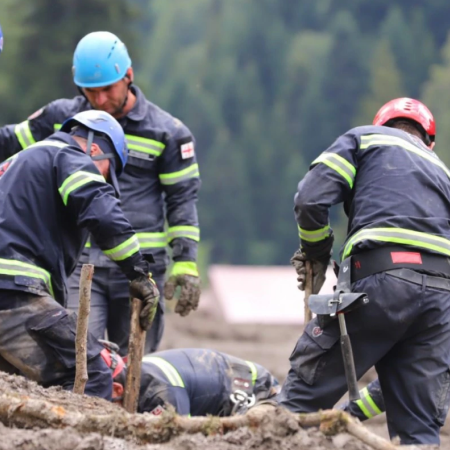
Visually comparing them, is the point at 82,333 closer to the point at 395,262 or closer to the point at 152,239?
the point at 395,262

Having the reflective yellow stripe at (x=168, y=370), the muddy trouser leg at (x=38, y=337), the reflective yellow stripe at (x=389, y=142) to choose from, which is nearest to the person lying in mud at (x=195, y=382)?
the reflective yellow stripe at (x=168, y=370)

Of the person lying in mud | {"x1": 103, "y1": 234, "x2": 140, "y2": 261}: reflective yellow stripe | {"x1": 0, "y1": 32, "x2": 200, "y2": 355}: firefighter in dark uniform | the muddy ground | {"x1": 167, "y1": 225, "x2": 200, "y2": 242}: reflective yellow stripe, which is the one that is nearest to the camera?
the muddy ground

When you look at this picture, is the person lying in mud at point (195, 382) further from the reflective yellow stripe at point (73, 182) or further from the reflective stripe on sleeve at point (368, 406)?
the reflective yellow stripe at point (73, 182)

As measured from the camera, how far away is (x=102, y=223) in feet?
22.5

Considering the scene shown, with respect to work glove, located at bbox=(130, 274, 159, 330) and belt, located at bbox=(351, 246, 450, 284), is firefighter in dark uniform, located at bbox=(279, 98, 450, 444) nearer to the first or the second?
belt, located at bbox=(351, 246, 450, 284)

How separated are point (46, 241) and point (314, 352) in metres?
1.60

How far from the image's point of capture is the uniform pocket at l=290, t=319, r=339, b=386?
6.51 metres

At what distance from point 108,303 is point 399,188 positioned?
8.85 ft

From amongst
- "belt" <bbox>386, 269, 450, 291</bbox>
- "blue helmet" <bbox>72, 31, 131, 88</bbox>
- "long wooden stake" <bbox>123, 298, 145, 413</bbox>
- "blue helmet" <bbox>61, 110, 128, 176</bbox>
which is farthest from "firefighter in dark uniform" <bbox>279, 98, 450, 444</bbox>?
"blue helmet" <bbox>72, 31, 131, 88</bbox>

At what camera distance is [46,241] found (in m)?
6.93

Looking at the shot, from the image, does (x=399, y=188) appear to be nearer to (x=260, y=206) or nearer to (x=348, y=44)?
(x=260, y=206)

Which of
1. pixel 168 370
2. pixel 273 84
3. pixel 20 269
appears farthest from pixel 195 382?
pixel 273 84

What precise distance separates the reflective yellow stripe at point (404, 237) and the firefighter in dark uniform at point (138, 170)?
7.99 feet

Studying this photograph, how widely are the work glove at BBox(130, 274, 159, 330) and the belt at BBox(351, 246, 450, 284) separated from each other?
134 cm
